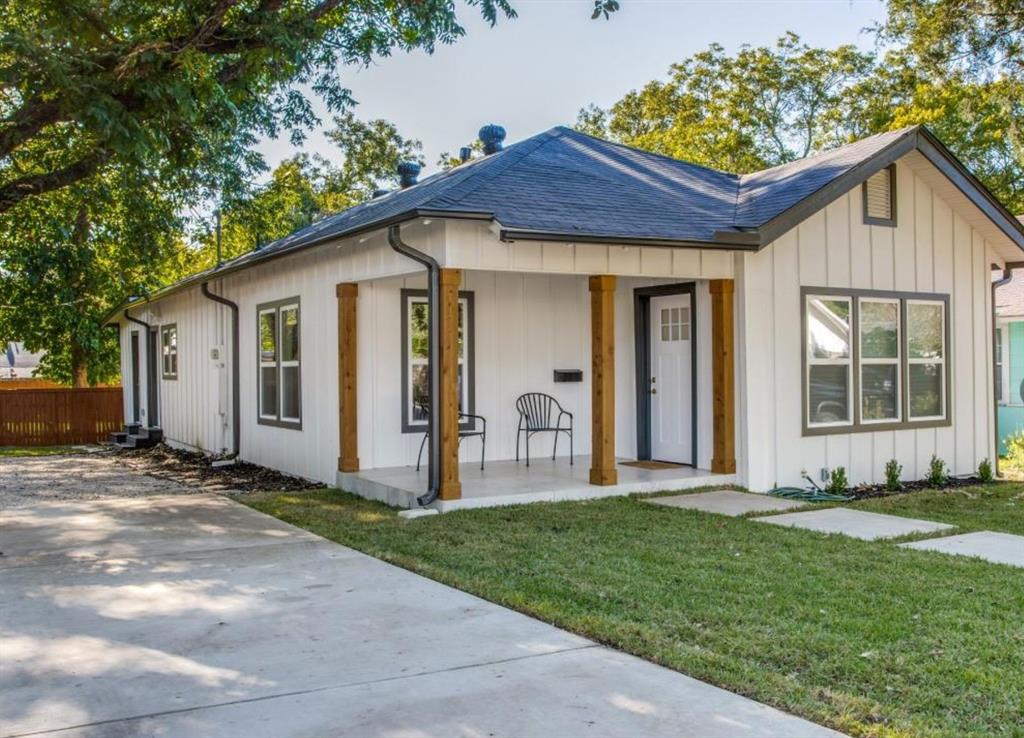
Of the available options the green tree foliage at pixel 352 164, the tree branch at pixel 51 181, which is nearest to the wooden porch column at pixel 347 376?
the tree branch at pixel 51 181

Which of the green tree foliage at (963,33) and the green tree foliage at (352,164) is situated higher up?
the green tree foliage at (352,164)

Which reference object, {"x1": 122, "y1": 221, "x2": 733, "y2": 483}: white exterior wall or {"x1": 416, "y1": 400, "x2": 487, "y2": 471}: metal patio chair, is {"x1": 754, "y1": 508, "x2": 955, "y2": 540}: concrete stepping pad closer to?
{"x1": 122, "y1": 221, "x2": 733, "y2": 483}: white exterior wall

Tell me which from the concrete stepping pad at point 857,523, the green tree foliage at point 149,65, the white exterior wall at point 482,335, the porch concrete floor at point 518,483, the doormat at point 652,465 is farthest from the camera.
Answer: the doormat at point 652,465

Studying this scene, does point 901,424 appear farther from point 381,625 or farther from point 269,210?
point 269,210

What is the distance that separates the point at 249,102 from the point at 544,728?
6964 mm

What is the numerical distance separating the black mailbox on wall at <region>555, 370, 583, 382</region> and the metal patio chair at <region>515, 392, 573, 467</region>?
0.25m

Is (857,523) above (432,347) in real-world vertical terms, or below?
below

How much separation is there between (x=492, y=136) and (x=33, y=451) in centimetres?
1089

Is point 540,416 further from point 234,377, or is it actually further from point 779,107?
point 779,107

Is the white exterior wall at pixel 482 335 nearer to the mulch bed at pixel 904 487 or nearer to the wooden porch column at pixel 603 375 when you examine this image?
the wooden porch column at pixel 603 375

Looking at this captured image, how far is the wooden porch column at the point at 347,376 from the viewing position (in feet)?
31.3

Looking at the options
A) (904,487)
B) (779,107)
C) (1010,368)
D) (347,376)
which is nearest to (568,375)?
(347,376)

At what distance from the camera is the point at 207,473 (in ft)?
39.5

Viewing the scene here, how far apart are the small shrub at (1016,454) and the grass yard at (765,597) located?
4372 mm
